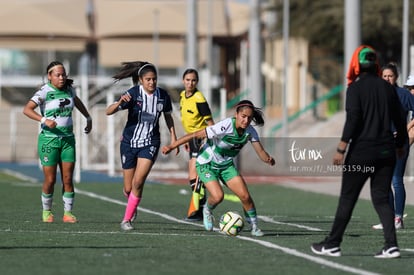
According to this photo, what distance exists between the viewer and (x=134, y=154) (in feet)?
53.8

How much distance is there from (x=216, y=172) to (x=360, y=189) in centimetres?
330

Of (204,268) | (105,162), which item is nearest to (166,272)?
(204,268)

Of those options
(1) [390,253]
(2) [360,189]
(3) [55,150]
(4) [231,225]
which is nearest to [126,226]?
(4) [231,225]

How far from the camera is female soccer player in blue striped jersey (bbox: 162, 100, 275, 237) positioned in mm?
14984

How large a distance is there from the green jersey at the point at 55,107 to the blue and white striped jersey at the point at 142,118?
909 millimetres

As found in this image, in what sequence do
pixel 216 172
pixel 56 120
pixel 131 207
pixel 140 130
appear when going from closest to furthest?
pixel 216 172 → pixel 131 207 → pixel 140 130 → pixel 56 120

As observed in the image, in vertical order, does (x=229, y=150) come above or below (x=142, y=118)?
below

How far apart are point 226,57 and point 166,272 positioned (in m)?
85.4

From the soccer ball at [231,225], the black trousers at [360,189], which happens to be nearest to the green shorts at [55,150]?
the soccer ball at [231,225]

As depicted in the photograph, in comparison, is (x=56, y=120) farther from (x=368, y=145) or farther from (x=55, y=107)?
(x=368, y=145)

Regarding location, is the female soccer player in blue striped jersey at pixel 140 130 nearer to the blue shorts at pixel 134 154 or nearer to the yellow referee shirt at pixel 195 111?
the blue shorts at pixel 134 154

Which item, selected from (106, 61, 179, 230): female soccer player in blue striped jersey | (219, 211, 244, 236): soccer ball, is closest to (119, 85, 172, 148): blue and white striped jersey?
(106, 61, 179, 230): female soccer player in blue striped jersey

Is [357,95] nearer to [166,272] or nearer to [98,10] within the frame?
[166,272]

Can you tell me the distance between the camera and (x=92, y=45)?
9538 cm
